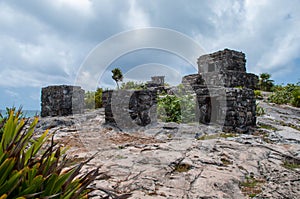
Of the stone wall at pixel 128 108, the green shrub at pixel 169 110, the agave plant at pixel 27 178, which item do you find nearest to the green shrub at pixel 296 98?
the green shrub at pixel 169 110

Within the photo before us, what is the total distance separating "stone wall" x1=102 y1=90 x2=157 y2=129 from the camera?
754cm

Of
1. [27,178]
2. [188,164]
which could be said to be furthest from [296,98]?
[27,178]

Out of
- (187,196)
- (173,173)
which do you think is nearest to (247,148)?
(173,173)

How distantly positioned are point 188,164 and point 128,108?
405 centimetres

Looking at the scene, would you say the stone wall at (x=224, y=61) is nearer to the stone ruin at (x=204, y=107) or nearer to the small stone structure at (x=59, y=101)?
the stone ruin at (x=204, y=107)

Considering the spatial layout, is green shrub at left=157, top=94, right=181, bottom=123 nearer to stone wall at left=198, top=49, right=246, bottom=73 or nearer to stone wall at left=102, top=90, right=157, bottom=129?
stone wall at left=102, top=90, right=157, bottom=129

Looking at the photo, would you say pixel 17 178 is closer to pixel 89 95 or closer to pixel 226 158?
pixel 226 158

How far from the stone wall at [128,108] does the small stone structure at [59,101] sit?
11.8 feet

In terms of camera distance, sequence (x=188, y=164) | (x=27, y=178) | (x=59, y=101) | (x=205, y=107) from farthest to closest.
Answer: (x=59, y=101)
(x=205, y=107)
(x=188, y=164)
(x=27, y=178)

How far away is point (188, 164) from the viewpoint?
152 inches

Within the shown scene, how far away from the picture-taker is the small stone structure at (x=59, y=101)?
34.3 feet

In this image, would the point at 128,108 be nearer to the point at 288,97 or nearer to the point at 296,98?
the point at 296,98

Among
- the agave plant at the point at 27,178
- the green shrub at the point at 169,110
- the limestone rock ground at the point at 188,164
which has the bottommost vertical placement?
the limestone rock ground at the point at 188,164

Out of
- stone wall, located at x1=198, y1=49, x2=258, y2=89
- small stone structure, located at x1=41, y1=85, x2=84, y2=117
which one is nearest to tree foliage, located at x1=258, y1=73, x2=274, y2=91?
stone wall, located at x1=198, y1=49, x2=258, y2=89
